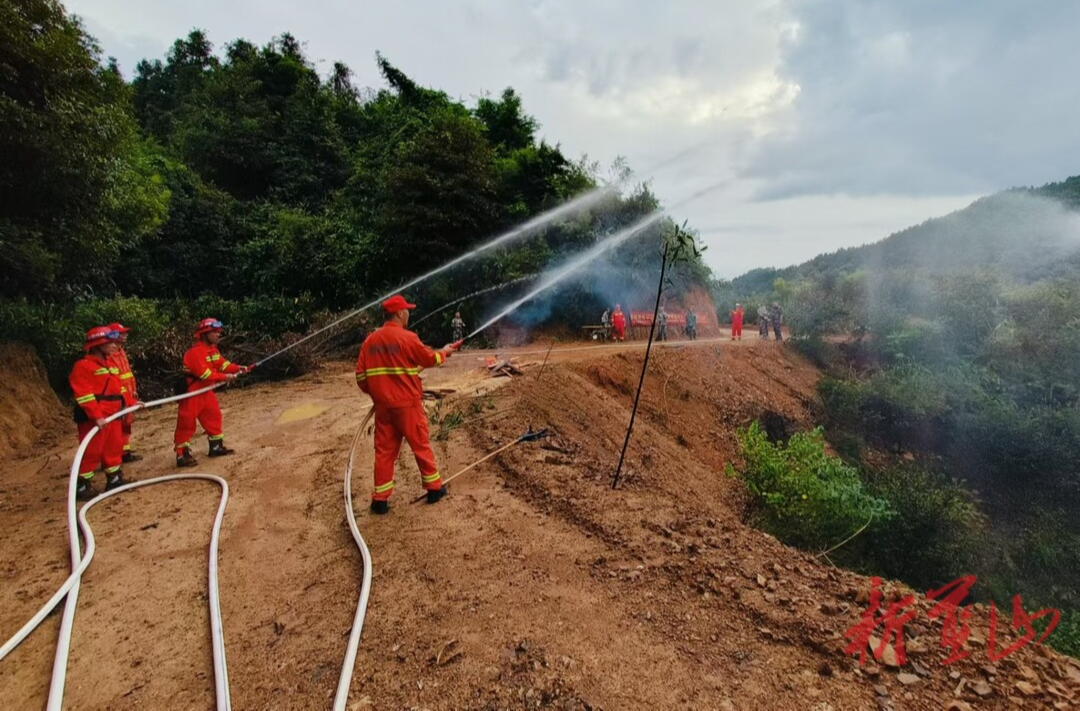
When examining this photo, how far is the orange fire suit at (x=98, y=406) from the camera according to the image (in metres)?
5.35

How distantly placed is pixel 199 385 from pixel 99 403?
41.0 inches

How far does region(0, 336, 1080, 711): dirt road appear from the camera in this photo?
2.57 meters

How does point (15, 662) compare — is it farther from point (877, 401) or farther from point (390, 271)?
point (877, 401)

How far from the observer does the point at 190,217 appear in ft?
73.7

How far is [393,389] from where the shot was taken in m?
4.64

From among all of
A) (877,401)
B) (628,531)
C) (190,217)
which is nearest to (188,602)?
(628,531)

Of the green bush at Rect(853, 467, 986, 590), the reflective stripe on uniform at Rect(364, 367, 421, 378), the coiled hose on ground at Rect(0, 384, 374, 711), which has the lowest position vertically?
the green bush at Rect(853, 467, 986, 590)

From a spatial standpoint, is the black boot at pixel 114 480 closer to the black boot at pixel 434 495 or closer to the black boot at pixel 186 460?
the black boot at pixel 186 460

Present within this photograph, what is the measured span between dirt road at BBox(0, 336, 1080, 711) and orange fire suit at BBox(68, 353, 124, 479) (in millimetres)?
489

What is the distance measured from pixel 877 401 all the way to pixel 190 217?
28969mm

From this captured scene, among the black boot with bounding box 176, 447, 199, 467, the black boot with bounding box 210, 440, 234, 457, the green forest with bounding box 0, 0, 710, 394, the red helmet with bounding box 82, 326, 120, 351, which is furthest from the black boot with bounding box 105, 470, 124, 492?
the green forest with bounding box 0, 0, 710, 394

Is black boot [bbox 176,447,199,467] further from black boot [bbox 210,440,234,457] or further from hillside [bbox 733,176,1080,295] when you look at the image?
hillside [bbox 733,176,1080,295]

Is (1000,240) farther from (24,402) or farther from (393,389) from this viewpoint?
(24,402)

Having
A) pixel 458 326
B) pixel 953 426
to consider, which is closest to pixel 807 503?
pixel 458 326
